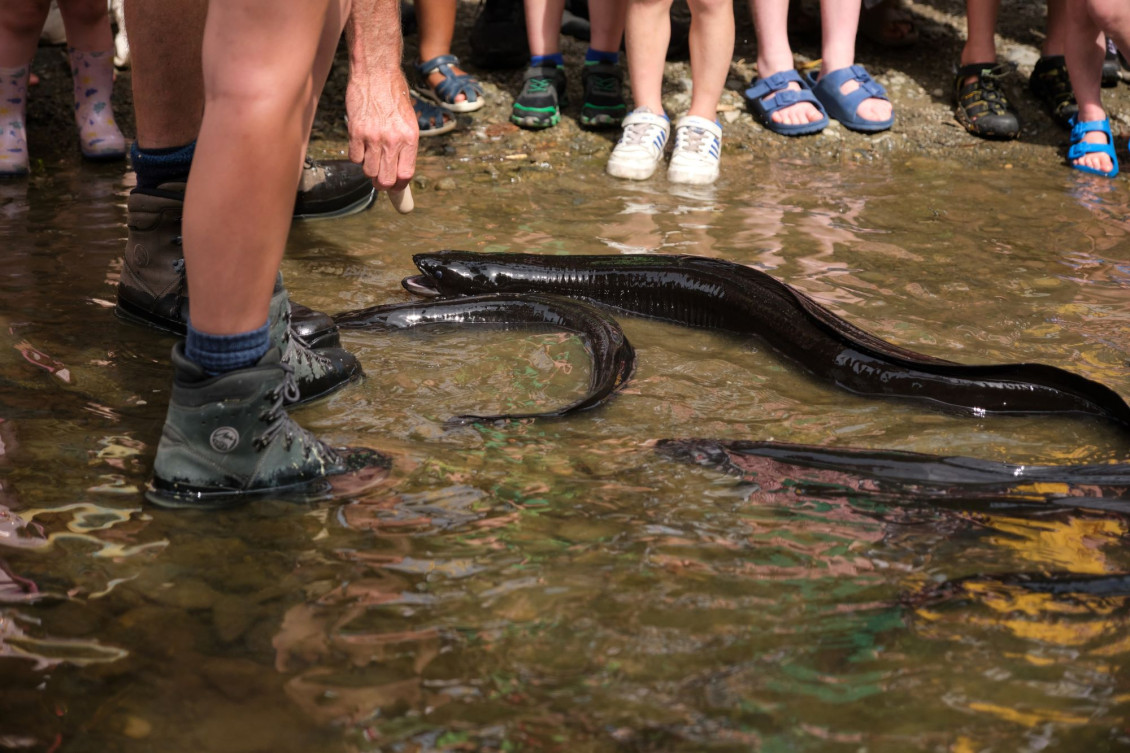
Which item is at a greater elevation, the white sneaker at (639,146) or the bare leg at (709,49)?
the bare leg at (709,49)

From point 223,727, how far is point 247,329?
756 mm

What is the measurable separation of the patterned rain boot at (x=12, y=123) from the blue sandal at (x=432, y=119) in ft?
5.70

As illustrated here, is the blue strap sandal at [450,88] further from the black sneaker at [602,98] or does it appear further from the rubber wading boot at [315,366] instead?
the rubber wading boot at [315,366]

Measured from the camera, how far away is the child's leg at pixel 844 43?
5.36m

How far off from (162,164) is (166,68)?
0.25m

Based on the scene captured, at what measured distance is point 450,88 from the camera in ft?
17.6

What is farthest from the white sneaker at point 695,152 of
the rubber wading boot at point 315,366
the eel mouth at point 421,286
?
the rubber wading boot at point 315,366

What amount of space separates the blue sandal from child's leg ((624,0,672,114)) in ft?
3.11

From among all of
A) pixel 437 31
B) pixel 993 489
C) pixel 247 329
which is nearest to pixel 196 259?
pixel 247 329

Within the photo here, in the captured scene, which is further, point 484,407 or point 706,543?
point 484,407

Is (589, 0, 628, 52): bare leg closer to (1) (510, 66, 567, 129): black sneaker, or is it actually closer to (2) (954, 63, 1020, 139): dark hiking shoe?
(1) (510, 66, 567, 129): black sneaker

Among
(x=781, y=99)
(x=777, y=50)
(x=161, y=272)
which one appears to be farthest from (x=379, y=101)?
(x=777, y=50)

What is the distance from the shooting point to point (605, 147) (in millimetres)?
5195

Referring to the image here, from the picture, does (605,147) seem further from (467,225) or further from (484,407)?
(484,407)
